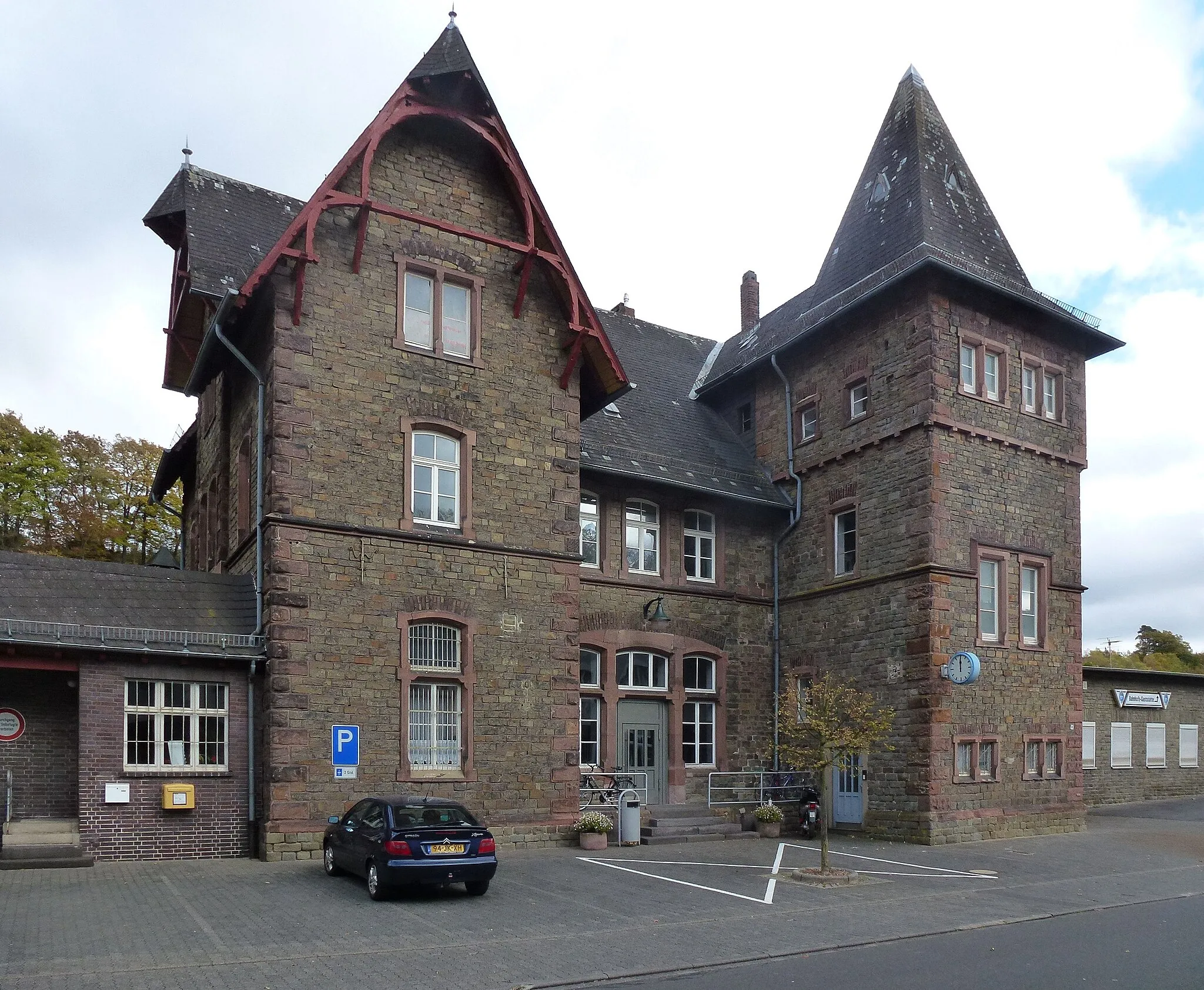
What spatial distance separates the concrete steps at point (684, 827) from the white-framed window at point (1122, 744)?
1332 centimetres

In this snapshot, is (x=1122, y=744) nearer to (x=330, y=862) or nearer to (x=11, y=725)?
(x=330, y=862)

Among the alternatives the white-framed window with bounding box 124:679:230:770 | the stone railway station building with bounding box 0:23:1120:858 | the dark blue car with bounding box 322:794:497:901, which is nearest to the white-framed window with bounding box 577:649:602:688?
the stone railway station building with bounding box 0:23:1120:858

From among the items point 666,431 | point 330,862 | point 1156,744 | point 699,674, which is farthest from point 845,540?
point 1156,744

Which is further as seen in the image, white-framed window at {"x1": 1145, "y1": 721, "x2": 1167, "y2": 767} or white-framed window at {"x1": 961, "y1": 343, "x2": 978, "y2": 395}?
white-framed window at {"x1": 1145, "y1": 721, "x2": 1167, "y2": 767}

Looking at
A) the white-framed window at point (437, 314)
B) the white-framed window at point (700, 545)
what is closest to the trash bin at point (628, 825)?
the white-framed window at point (700, 545)

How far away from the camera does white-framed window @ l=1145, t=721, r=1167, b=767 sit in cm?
3080

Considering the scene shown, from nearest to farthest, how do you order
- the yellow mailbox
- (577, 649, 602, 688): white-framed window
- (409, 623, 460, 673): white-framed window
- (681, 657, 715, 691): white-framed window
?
the yellow mailbox < (409, 623, 460, 673): white-framed window < (577, 649, 602, 688): white-framed window < (681, 657, 715, 691): white-framed window

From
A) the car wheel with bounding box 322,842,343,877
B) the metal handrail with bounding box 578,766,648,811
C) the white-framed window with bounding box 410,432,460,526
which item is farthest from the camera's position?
the metal handrail with bounding box 578,766,648,811

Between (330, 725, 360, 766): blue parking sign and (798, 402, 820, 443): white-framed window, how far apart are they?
1243cm

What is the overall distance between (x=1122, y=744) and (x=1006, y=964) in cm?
2182

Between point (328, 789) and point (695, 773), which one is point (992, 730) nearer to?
point (695, 773)

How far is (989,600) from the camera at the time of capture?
2245 cm

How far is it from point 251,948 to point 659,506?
14.6 meters

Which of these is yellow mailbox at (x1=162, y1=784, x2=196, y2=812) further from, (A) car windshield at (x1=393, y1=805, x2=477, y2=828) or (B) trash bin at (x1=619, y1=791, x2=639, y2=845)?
(B) trash bin at (x1=619, y1=791, x2=639, y2=845)
